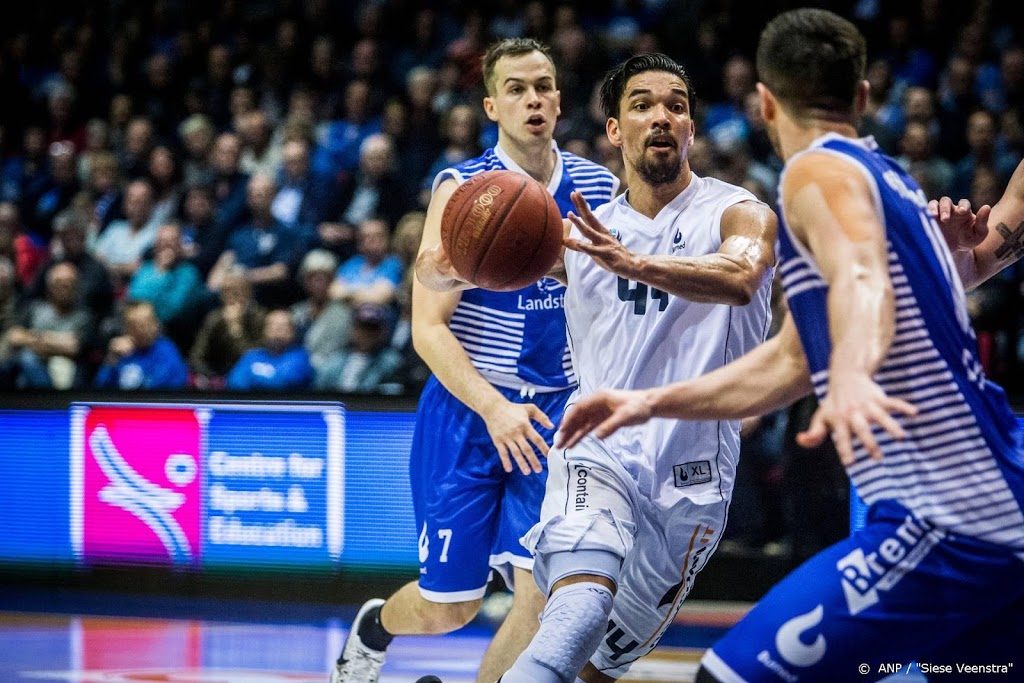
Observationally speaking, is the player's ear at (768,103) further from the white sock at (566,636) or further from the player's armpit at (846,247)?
the white sock at (566,636)

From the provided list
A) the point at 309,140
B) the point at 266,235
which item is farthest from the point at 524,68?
the point at 309,140

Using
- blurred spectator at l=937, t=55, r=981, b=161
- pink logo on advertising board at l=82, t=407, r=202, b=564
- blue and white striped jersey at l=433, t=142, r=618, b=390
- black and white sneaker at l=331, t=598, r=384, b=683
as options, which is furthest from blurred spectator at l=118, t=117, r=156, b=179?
blue and white striped jersey at l=433, t=142, r=618, b=390

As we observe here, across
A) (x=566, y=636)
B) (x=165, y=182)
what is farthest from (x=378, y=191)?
(x=566, y=636)

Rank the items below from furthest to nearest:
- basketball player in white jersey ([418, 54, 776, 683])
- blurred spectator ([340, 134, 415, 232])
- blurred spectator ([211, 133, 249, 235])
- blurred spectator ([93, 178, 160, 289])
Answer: blurred spectator ([93, 178, 160, 289]), blurred spectator ([211, 133, 249, 235]), blurred spectator ([340, 134, 415, 232]), basketball player in white jersey ([418, 54, 776, 683])

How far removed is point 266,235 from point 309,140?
1.14m

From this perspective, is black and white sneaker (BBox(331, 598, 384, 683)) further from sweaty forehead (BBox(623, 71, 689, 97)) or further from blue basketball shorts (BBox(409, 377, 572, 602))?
sweaty forehead (BBox(623, 71, 689, 97))

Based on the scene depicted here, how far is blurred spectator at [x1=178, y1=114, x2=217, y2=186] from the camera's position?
11336 millimetres

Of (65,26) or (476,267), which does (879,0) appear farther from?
(65,26)

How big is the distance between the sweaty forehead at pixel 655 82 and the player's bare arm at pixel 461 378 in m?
0.83

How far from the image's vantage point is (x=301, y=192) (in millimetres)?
10508

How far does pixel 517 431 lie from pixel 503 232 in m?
0.63

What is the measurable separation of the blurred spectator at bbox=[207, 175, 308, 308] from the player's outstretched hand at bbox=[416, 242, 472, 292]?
5254 mm

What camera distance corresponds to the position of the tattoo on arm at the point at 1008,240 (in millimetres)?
4176

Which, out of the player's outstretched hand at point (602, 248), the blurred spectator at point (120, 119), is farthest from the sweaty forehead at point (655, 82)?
the blurred spectator at point (120, 119)
